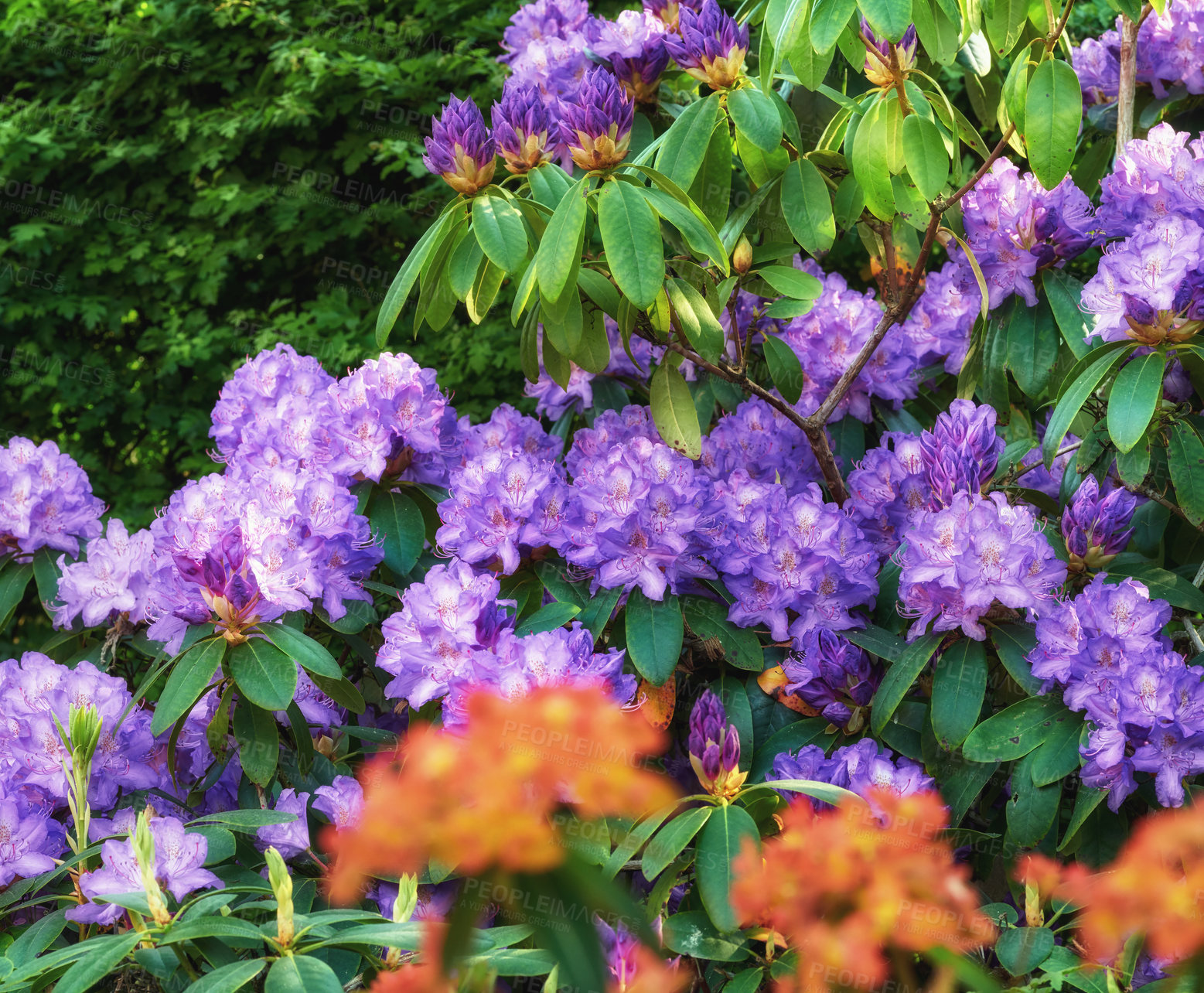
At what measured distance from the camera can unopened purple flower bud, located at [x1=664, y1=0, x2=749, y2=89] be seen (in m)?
1.87

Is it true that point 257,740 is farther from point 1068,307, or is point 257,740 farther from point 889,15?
point 1068,307

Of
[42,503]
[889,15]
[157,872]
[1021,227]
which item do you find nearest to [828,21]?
[889,15]

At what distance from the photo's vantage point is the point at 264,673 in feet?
5.06

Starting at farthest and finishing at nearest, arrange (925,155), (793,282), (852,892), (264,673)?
(793,282) → (925,155) → (264,673) → (852,892)

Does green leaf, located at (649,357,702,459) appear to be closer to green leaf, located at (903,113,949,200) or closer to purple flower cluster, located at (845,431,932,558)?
purple flower cluster, located at (845,431,932,558)

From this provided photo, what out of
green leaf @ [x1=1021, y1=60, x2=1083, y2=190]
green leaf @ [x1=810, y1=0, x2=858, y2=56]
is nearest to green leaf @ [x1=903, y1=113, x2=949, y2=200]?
green leaf @ [x1=1021, y1=60, x2=1083, y2=190]

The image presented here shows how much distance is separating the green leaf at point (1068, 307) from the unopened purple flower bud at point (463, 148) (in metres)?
1.03

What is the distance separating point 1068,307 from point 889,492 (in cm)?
49

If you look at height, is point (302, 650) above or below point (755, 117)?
below

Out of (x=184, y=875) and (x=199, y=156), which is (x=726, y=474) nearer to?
(x=184, y=875)

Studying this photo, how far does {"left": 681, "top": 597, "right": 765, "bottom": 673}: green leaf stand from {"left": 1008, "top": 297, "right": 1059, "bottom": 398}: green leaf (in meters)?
0.73

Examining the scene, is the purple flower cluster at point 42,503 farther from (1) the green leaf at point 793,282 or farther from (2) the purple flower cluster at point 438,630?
(1) the green leaf at point 793,282

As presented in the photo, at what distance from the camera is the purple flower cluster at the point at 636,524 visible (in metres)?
1.65

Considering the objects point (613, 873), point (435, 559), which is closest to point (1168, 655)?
point (613, 873)
